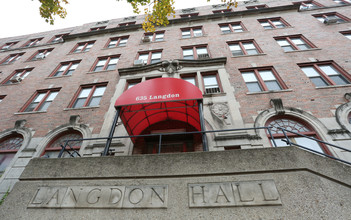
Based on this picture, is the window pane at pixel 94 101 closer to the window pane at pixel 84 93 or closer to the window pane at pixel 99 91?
the window pane at pixel 99 91

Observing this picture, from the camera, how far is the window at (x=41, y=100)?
1120cm

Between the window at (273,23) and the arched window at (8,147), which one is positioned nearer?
the arched window at (8,147)

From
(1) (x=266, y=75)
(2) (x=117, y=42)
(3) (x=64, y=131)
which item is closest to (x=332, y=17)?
(1) (x=266, y=75)

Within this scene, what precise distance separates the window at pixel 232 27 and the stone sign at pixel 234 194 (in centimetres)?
1509

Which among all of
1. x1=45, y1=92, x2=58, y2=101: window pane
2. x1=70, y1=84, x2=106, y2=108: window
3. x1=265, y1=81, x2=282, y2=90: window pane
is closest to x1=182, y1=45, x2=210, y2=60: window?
x1=265, y1=81, x2=282, y2=90: window pane

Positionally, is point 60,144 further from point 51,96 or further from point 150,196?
point 150,196

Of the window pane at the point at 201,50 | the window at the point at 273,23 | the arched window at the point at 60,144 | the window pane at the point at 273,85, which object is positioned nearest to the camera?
the arched window at the point at 60,144

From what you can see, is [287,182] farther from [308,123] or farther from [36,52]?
[36,52]

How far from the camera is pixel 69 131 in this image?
917 centimetres

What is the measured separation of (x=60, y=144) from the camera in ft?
27.9

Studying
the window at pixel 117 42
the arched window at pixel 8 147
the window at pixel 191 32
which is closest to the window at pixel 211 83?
the window at pixel 191 32

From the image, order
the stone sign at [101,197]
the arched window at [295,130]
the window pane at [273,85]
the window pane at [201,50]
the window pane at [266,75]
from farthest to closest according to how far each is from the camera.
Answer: the window pane at [201,50] < the window pane at [266,75] < the window pane at [273,85] < the arched window at [295,130] < the stone sign at [101,197]

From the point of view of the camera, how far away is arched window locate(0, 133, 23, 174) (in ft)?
28.0

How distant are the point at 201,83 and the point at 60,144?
29.4 ft
